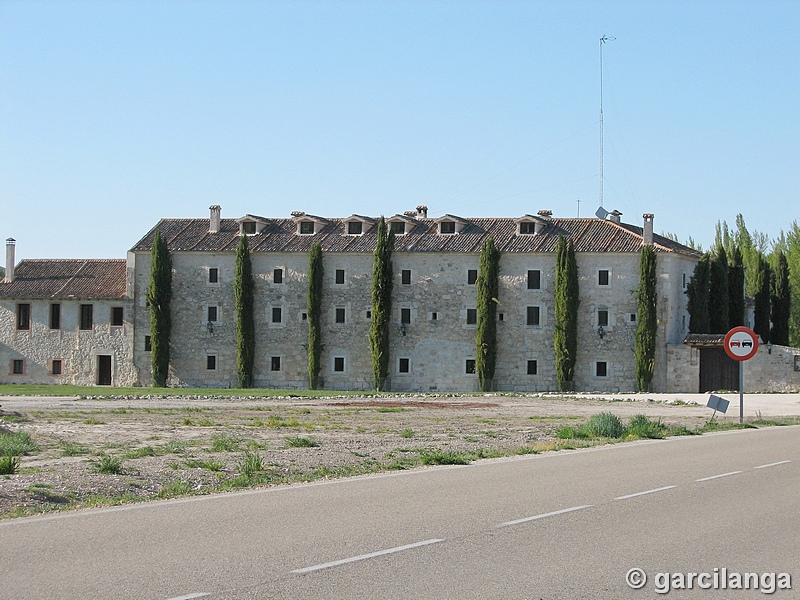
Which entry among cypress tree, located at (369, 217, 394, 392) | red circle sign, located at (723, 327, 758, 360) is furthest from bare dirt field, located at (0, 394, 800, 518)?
cypress tree, located at (369, 217, 394, 392)

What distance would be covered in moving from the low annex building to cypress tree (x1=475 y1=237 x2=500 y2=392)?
3.37 feet

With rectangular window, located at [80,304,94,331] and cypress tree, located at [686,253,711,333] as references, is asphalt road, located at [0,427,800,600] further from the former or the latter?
rectangular window, located at [80,304,94,331]

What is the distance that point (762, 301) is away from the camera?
76.3m

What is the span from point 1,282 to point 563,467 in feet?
199

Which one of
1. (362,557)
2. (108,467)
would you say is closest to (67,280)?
(108,467)

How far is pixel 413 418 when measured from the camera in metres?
35.3

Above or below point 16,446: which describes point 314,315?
above

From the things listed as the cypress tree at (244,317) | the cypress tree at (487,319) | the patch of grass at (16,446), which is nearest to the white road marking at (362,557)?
the patch of grass at (16,446)

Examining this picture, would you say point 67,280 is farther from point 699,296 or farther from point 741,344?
point 741,344

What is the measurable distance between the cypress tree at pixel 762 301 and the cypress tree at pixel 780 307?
1.70 metres

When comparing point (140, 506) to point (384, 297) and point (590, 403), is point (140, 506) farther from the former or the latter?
point (384, 297)

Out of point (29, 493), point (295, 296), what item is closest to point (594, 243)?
point (295, 296)

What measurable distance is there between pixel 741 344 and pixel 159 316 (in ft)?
145

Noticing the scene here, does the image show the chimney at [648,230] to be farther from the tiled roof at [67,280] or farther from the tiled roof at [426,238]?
the tiled roof at [67,280]
